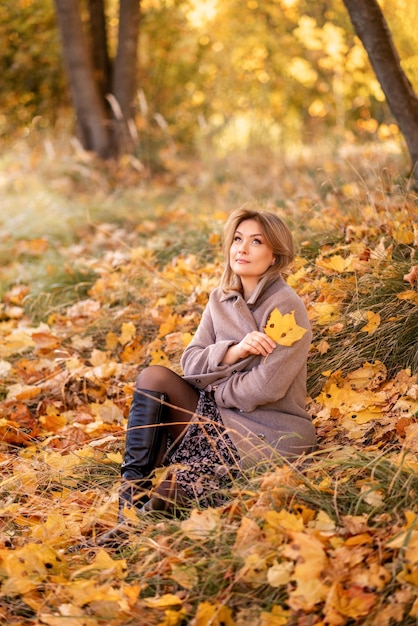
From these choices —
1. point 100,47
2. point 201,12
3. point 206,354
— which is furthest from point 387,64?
point 201,12

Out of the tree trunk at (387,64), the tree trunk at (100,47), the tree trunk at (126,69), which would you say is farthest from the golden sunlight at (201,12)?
the tree trunk at (387,64)

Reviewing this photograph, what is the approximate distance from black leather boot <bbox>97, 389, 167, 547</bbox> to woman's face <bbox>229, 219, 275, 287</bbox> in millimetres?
630

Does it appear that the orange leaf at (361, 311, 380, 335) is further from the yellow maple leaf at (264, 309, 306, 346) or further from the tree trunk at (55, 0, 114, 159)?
the tree trunk at (55, 0, 114, 159)

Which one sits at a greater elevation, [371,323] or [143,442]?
[371,323]

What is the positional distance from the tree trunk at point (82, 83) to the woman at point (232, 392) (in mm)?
7494

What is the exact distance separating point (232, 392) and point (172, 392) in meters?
0.27

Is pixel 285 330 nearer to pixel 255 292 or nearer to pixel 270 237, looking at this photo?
pixel 255 292

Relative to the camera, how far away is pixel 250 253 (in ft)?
10.8

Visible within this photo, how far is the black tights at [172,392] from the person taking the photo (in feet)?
10.7

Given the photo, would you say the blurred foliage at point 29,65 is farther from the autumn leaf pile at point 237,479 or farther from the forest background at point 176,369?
the autumn leaf pile at point 237,479

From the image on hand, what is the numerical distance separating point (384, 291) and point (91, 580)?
6.81ft

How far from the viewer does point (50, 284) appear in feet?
19.3

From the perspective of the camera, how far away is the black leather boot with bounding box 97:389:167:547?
313cm

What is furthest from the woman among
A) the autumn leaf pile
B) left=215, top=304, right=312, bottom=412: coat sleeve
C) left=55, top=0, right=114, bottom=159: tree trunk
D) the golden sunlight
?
the golden sunlight
